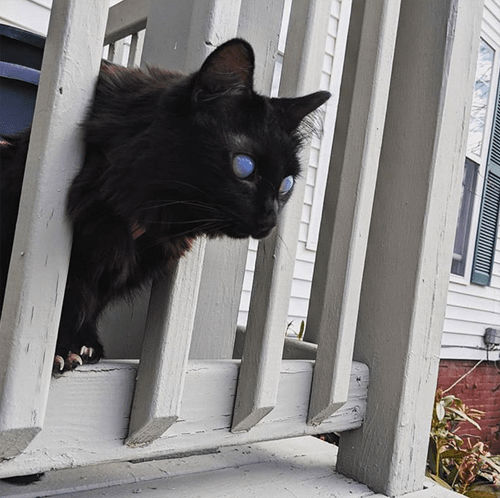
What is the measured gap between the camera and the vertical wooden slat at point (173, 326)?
1054mm

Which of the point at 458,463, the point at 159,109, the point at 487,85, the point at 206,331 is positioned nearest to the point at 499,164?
the point at 487,85

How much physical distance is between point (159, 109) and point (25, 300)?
0.34 meters

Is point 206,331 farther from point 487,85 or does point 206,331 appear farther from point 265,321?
point 487,85

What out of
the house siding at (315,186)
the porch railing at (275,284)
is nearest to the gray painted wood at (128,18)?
the porch railing at (275,284)

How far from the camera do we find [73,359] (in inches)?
39.6

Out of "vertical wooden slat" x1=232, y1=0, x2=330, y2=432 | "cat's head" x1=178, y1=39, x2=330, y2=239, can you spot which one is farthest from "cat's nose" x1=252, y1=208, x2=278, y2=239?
"vertical wooden slat" x1=232, y1=0, x2=330, y2=432

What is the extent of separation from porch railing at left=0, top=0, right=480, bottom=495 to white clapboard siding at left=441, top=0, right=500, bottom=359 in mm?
3934

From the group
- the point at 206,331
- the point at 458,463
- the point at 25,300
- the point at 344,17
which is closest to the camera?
the point at 25,300

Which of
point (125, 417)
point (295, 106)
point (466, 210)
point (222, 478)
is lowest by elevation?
point (222, 478)

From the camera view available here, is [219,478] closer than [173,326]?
No

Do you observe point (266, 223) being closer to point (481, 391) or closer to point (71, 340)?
point (71, 340)

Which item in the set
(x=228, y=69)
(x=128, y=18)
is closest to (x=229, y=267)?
(x=228, y=69)

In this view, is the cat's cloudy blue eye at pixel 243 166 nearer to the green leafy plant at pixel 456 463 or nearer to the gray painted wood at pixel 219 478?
the gray painted wood at pixel 219 478

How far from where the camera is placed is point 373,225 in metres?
1.59
